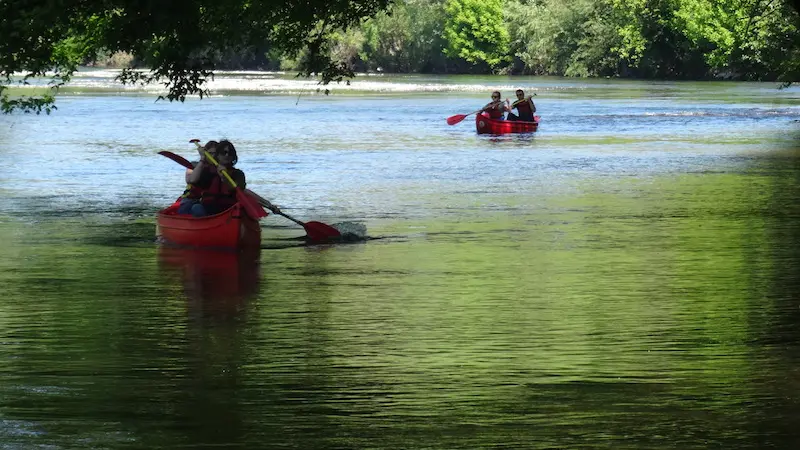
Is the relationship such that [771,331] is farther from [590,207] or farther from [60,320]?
[590,207]

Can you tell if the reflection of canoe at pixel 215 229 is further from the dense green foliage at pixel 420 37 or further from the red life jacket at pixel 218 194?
the dense green foliage at pixel 420 37

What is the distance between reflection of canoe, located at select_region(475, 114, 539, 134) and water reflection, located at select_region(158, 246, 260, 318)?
25242 mm

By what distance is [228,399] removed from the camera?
10344 millimetres

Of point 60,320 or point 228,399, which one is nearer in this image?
point 228,399

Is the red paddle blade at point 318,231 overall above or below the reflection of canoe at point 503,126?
above

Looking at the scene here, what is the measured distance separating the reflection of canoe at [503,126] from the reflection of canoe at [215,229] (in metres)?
25.3

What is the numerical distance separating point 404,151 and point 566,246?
1887cm

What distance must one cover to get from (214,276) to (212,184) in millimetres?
1947

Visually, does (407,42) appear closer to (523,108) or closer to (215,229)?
(523,108)

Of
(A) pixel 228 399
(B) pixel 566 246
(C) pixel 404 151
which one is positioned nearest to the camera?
(A) pixel 228 399

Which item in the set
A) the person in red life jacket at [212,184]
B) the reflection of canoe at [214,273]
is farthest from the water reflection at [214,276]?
the person in red life jacket at [212,184]

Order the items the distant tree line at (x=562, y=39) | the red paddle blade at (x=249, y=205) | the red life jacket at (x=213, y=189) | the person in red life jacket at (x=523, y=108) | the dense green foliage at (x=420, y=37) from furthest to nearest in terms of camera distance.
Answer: the distant tree line at (x=562, y=39) → the person in red life jacket at (x=523, y=108) → the red life jacket at (x=213, y=189) → the red paddle blade at (x=249, y=205) → the dense green foliage at (x=420, y=37)

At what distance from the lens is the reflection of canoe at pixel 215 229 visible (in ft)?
60.9

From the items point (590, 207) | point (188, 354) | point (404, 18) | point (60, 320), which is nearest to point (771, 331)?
point (188, 354)
